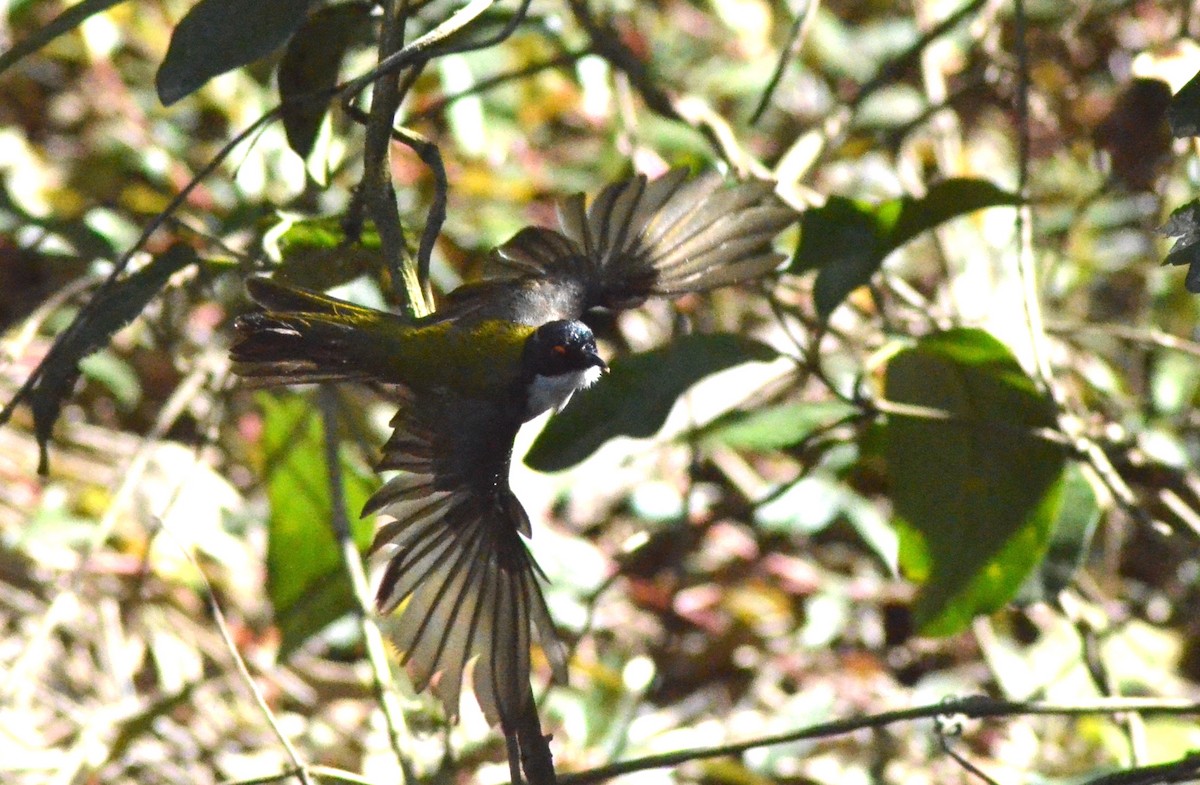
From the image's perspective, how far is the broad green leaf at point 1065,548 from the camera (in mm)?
1635

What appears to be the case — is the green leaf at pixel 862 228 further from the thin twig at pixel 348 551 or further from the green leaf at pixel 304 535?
the green leaf at pixel 304 535

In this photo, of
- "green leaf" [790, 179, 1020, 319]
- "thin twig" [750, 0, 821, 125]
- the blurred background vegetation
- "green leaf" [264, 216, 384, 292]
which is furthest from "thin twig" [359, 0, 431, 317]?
"thin twig" [750, 0, 821, 125]

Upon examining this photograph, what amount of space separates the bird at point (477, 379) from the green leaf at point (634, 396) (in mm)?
54

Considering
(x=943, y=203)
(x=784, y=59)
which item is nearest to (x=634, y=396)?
(x=943, y=203)

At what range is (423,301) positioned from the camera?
1.19 metres

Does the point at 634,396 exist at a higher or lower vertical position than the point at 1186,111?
higher

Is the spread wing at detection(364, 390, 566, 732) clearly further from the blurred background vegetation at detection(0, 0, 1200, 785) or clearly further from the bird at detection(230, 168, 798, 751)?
the blurred background vegetation at detection(0, 0, 1200, 785)

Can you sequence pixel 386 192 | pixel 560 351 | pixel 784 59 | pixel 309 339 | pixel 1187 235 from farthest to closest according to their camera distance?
pixel 784 59
pixel 560 351
pixel 309 339
pixel 386 192
pixel 1187 235

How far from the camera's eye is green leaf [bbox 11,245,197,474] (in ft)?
4.19

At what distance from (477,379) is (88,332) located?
0.36 metres

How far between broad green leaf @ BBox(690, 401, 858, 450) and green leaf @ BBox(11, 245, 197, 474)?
684 mm

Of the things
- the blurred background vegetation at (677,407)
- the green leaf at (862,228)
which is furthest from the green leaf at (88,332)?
the green leaf at (862,228)

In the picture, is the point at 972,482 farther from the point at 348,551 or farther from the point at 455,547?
the point at 348,551

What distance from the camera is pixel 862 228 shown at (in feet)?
5.08
